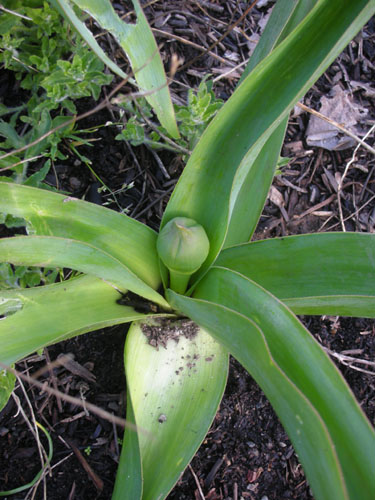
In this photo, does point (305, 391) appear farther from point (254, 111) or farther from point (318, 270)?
point (254, 111)

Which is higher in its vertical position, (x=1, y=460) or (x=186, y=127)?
(x=186, y=127)

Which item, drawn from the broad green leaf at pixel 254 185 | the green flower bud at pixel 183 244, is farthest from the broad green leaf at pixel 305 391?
the broad green leaf at pixel 254 185

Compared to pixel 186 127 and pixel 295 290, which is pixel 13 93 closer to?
pixel 186 127

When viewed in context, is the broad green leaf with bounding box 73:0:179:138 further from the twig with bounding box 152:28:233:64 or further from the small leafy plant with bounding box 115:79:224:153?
the twig with bounding box 152:28:233:64

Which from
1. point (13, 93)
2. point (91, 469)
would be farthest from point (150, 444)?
point (13, 93)

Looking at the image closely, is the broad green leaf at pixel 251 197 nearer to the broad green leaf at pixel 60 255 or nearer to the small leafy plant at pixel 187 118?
the small leafy plant at pixel 187 118
